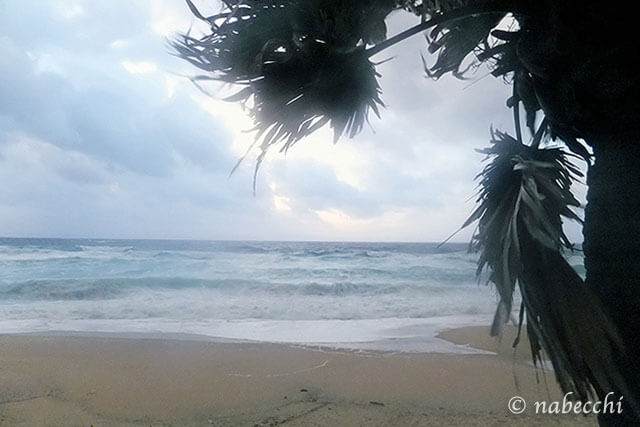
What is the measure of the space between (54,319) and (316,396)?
27.4 ft

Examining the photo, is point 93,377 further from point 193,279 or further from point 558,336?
point 193,279

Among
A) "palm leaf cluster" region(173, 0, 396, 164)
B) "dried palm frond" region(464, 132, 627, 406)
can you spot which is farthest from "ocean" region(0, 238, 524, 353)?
"palm leaf cluster" region(173, 0, 396, 164)

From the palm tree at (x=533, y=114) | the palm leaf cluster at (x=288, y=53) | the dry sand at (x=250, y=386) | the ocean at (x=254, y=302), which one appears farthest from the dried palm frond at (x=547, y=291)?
the dry sand at (x=250, y=386)

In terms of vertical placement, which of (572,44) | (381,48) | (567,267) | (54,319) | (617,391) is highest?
(381,48)

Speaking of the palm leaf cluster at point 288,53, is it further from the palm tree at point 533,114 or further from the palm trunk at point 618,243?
the palm trunk at point 618,243

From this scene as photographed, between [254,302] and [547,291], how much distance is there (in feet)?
42.6

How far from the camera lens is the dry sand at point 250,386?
4352 mm

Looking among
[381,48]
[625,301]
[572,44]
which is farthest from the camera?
[381,48]

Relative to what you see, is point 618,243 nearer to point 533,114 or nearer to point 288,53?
point 533,114

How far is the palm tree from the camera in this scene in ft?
4.18

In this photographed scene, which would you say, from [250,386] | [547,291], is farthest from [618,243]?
[250,386]

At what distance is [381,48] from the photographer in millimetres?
2014

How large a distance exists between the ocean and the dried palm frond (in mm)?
378

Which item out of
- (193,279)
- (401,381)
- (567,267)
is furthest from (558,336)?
(193,279)
